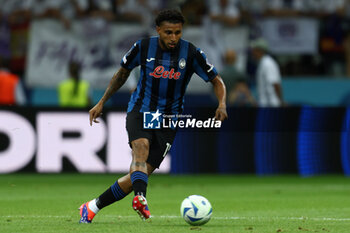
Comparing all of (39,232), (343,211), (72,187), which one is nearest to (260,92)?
(72,187)

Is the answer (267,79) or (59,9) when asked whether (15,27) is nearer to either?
(59,9)

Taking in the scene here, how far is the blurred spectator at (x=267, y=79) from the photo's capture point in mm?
15352

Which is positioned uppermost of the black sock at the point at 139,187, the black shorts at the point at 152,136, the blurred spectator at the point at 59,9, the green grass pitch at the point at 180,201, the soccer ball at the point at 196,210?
the blurred spectator at the point at 59,9

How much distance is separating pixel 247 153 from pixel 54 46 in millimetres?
5398

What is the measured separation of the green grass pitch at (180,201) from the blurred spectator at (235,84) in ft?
6.46

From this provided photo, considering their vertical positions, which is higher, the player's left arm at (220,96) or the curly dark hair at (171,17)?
the curly dark hair at (171,17)

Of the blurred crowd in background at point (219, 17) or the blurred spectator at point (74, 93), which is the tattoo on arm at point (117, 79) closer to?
the blurred spectator at point (74, 93)

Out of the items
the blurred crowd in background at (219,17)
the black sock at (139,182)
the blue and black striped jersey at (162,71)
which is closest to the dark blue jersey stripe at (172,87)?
the blue and black striped jersey at (162,71)

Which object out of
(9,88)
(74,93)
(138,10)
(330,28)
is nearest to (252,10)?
(330,28)

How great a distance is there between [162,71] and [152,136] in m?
0.60

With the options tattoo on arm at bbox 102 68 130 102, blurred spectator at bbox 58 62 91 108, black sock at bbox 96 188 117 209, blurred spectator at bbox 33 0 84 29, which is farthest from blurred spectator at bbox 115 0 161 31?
black sock at bbox 96 188 117 209

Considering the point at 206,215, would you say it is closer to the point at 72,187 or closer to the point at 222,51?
the point at 72,187

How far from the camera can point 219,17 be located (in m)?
17.6

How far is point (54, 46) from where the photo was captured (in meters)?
17.7
